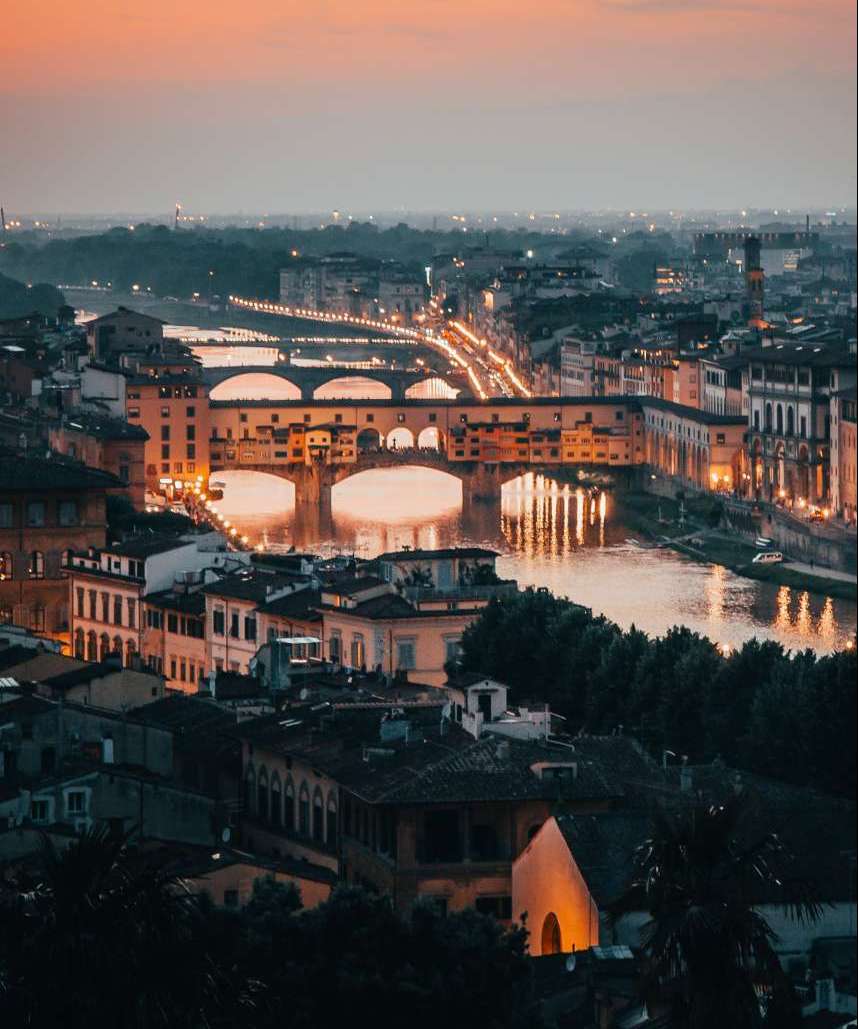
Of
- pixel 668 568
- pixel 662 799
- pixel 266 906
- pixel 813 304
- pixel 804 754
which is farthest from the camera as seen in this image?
pixel 813 304

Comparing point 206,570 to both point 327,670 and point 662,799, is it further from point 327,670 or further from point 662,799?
point 662,799

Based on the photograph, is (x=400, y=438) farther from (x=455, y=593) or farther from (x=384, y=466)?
(x=455, y=593)

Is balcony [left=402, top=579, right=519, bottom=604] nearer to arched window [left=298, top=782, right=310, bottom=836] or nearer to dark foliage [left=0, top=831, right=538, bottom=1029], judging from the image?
arched window [left=298, top=782, right=310, bottom=836]

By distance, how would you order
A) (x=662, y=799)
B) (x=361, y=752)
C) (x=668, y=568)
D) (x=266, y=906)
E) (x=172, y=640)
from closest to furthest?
(x=266, y=906)
(x=662, y=799)
(x=361, y=752)
(x=172, y=640)
(x=668, y=568)

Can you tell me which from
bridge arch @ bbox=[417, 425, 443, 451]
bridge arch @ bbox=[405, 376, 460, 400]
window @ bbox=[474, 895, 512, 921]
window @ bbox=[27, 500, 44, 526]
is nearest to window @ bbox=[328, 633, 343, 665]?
window @ bbox=[27, 500, 44, 526]

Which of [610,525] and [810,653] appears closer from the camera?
[810,653]

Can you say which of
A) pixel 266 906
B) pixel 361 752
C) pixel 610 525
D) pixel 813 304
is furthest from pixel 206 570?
pixel 813 304

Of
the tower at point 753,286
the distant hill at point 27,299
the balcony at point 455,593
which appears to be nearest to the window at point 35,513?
the balcony at point 455,593
